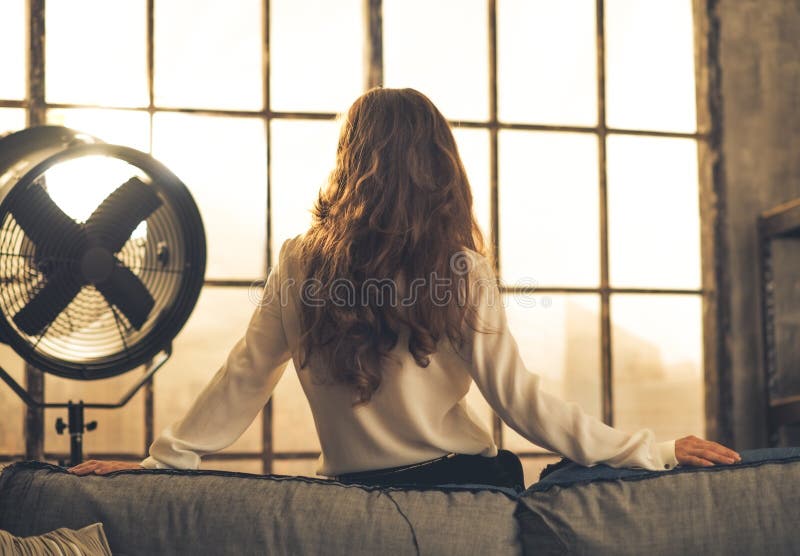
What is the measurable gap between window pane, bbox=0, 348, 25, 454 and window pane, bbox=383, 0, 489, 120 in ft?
4.88

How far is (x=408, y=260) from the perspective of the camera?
1.76m

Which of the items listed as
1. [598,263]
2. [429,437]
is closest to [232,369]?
[429,437]

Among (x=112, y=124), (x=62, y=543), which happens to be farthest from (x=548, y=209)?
(x=62, y=543)

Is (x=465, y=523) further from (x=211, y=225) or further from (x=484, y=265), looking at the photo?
(x=211, y=225)

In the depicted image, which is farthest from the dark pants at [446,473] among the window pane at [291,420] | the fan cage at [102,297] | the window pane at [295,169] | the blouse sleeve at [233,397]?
the window pane at [295,169]

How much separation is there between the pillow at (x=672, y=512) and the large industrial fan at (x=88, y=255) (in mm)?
1198

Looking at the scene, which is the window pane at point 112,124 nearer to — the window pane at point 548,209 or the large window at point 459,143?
the large window at point 459,143

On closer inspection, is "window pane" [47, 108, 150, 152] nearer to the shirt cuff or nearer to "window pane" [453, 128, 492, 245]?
"window pane" [453, 128, 492, 245]

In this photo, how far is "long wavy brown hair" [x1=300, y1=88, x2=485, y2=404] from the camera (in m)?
1.73

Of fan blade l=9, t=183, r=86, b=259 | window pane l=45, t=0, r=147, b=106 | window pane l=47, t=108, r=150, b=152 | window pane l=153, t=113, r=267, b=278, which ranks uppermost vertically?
window pane l=45, t=0, r=147, b=106

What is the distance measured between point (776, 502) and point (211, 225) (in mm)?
2135

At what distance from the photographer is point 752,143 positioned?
350 cm

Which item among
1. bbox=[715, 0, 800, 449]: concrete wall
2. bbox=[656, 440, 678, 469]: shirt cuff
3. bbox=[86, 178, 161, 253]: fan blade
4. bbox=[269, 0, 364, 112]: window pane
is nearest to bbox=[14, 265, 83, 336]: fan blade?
bbox=[86, 178, 161, 253]: fan blade

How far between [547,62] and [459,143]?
1.46 feet
